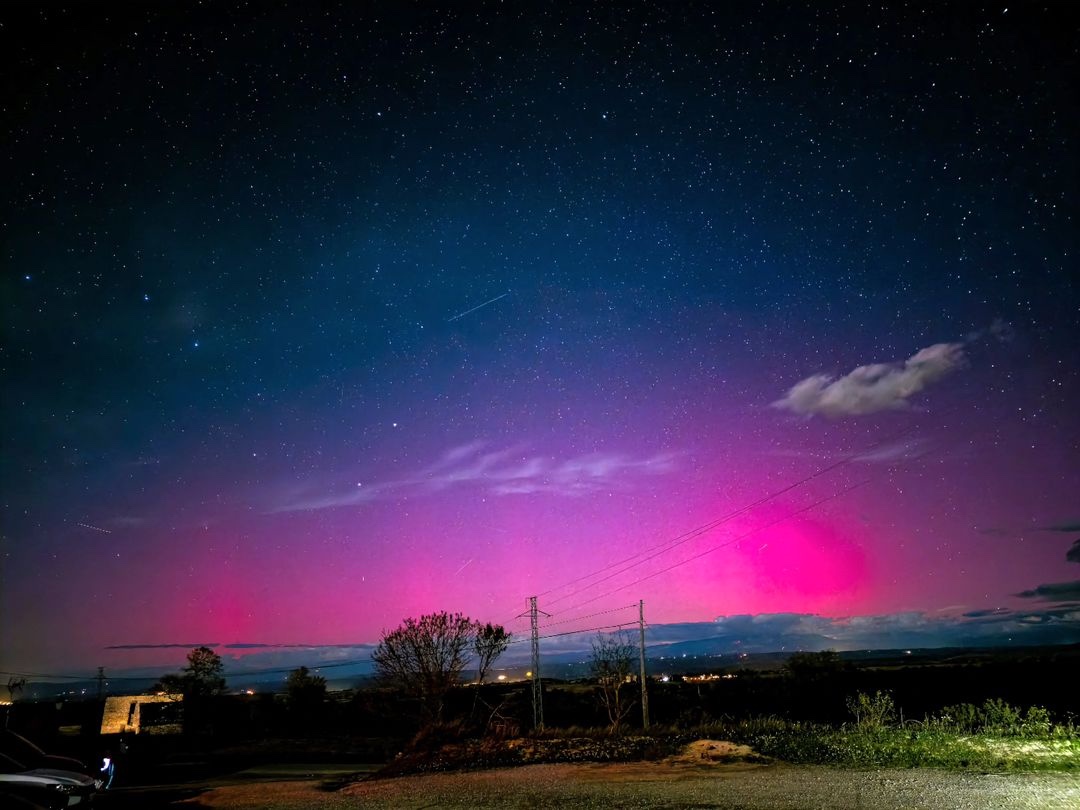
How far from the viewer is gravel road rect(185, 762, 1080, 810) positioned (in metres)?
12.6

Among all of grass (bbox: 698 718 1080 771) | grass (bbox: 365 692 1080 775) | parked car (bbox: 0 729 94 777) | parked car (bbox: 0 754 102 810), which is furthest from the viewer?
grass (bbox: 365 692 1080 775)

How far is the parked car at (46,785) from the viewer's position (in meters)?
10.7

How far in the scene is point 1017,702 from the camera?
4544 centimetres

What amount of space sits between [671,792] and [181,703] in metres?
37.8

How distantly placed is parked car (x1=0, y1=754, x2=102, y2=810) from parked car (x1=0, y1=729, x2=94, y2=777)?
509 millimetres

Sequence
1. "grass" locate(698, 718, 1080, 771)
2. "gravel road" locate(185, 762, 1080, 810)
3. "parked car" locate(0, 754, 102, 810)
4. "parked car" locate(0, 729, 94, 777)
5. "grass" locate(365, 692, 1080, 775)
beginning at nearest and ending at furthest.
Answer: "parked car" locate(0, 754, 102, 810)
"parked car" locate(0, 729, 94, 777)
"gravel road" locate(185, 762, 1080, 810)
"grass" locate(698, 718, 1080, 771)
"grass" locate(365, 692, 1080, 775)

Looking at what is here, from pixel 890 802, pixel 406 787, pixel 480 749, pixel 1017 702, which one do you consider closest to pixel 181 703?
pixel 480 749

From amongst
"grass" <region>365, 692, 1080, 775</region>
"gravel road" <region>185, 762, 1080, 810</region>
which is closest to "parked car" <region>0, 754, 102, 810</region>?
"gravel road" <region>185, 762, 1080, 810</region>

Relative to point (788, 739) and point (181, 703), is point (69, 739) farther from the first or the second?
point (788, 739)

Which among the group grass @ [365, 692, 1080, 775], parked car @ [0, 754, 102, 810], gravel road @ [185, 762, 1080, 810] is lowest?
grass @ [365, 692, 1080, 775]

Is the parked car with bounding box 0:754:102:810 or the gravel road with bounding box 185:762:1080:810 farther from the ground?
the parked car with bounding box 0:754:102:810

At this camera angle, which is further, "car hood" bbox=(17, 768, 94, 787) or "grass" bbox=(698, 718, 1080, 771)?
"grass" bbox=(698, 718, 1080, 771)

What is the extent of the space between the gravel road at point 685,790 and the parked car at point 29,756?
14.0 ft

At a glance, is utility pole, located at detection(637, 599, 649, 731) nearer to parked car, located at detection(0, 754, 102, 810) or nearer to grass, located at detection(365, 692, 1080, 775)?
grass, located at detection(365, 692, 1080, 775)
